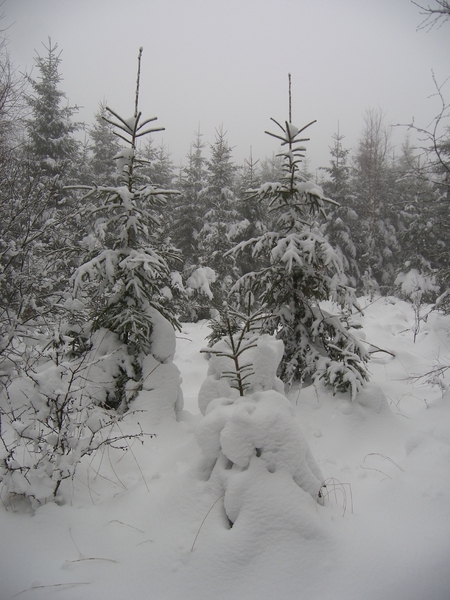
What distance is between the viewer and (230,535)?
86.5 inches

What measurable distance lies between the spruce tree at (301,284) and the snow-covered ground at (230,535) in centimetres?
179

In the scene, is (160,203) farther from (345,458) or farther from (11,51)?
(11,51)

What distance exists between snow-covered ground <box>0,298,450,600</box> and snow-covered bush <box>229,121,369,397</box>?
173cm

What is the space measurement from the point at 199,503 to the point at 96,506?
944 mm

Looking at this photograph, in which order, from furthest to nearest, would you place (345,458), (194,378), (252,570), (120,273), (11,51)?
(11,51)
(194,378)
(120,273)
(345,458)
(252,570)

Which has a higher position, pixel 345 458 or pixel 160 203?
pixel 160 203

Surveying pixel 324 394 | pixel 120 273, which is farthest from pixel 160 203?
pixel 324 394

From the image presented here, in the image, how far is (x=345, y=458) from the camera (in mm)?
3791

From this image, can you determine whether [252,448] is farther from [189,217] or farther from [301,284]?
[189,217]

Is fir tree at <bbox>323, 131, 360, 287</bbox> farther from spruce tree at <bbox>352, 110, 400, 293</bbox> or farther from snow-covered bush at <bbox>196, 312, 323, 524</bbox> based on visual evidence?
snow-covered bush at <bbox>196, 312, 323, 524</bbox>

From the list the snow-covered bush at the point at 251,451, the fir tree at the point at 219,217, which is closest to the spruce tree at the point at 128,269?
the snow-covered bush at the point at 251,451

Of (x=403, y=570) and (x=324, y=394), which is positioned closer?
(x=403, y=570)

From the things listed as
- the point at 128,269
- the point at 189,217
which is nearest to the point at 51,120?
the point at 189,217

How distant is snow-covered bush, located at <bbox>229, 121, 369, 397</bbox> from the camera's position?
4.93m
